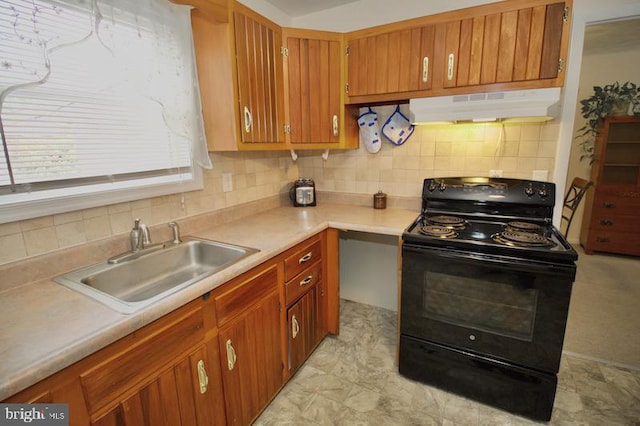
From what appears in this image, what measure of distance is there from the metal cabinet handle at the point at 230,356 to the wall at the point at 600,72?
4.57 m

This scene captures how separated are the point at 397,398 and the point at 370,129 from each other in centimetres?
179

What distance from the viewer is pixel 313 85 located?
2.11m

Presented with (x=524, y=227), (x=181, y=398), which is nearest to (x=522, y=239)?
(x=524, y=227)

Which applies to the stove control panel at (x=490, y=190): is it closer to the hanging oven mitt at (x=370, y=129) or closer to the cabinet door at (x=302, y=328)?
the hanging oven mitt at (x=370, y=129)

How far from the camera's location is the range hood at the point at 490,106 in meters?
1.55

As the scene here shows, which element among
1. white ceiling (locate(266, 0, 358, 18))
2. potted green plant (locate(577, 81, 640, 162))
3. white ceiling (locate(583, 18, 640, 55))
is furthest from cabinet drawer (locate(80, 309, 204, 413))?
potted green plant (locate(577, 81, 640, 162))

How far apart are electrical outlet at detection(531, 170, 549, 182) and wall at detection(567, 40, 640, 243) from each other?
2686 millimetres

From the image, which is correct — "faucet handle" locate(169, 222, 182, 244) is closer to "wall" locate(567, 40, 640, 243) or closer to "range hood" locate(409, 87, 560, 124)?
"range hood" locate(409, 87, 560, 124)

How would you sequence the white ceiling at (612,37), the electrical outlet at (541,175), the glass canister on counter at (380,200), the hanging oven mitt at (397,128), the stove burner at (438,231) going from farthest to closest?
1. the white ceiling at (612,37)
2. the glass canister on counter at (380,200)
3. the hanging oven mitt at (397,128)
4. the electrical outlet at (541,175)
5. the stove burner at (438,231)

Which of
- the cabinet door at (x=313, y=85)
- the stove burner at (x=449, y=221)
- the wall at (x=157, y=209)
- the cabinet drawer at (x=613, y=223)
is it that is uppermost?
the cabinet door at (x=313, y=85)

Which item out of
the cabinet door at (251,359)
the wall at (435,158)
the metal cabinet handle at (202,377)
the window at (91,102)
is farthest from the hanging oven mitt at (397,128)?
the metal cabinet handle at (202,377)

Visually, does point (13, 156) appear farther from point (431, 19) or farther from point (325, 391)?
point (431, 19)

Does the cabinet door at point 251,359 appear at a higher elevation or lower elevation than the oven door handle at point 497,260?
lower

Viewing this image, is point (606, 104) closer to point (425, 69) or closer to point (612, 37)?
point (612, 37)
